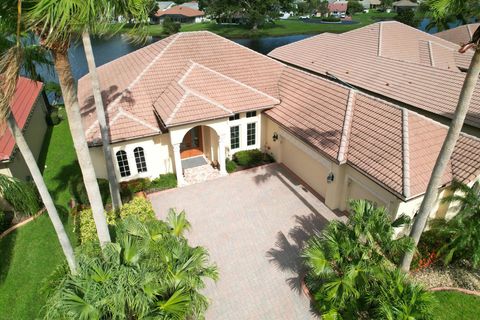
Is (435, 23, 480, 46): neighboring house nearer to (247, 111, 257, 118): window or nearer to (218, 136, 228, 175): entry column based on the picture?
(247, 111, 257, 118): window

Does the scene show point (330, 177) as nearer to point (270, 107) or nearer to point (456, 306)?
point (270, 107)

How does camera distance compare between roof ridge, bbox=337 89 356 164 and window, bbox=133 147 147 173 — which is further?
window, bbox=133 147 147 173

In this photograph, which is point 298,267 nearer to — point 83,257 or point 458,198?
point 458,198

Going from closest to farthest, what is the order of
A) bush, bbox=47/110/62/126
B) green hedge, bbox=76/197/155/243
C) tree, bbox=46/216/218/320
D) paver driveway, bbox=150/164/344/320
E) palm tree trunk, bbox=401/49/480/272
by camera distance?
1. tree, bbox=46/216/218/320
2. palm tree trunk, bbox=401/49/480/272
3. paver driveway, bbox=150/164/344/320
4. green hedge, bbox=76/197/155/243
5. bush, bbox=47/110/62/126

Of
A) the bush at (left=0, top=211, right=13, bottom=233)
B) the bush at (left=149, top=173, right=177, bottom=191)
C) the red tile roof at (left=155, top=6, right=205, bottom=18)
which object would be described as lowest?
the bush at (left=149, top=173, right=177, bottom=191)

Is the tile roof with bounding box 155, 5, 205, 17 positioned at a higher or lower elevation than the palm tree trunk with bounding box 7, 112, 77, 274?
lower

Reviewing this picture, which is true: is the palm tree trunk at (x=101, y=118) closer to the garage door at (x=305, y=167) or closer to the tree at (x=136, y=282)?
the tree at (x=136, y=282)

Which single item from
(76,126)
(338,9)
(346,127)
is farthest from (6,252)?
(338,9)

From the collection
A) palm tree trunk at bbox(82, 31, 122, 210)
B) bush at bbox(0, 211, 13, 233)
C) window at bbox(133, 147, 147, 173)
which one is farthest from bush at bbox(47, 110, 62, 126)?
palm tree trunk at bbox(82, 31, 122, 210)

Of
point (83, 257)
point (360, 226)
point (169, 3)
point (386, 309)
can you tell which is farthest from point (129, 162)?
point (169, 3)
